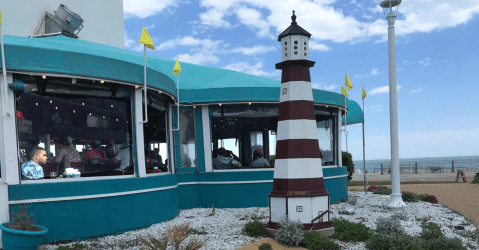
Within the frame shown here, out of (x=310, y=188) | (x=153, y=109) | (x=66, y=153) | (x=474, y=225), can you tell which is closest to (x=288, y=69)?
(x=310, y=188)

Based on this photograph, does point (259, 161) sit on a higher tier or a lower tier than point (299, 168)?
lower

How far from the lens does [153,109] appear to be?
31.5 ft

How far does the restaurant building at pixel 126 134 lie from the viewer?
702 cm

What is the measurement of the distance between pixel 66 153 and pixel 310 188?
4284mm

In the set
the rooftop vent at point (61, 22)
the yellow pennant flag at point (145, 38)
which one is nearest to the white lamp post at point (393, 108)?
the yellow pennant flag at point (145, 38)

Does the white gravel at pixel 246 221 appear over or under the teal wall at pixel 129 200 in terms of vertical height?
under

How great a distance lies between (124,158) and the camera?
8.52 m

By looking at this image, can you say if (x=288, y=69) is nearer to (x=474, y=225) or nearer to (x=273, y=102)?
(x=273, y=102)

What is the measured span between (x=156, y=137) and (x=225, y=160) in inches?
95.1

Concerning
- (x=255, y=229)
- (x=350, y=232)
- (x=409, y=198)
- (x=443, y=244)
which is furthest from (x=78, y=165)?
→ (x=409, y=198)

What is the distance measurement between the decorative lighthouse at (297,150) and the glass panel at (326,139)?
5272 mm

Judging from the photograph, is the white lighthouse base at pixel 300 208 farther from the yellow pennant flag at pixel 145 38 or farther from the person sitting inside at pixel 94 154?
the yellow pennant flag at pixel 145 38

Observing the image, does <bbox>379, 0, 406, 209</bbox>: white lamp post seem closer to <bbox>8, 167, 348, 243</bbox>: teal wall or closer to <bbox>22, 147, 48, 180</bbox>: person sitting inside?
<bbox>8, 167, 348, 243</bbox>: teal wall

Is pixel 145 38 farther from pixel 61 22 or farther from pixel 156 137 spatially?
pixel 61 22
